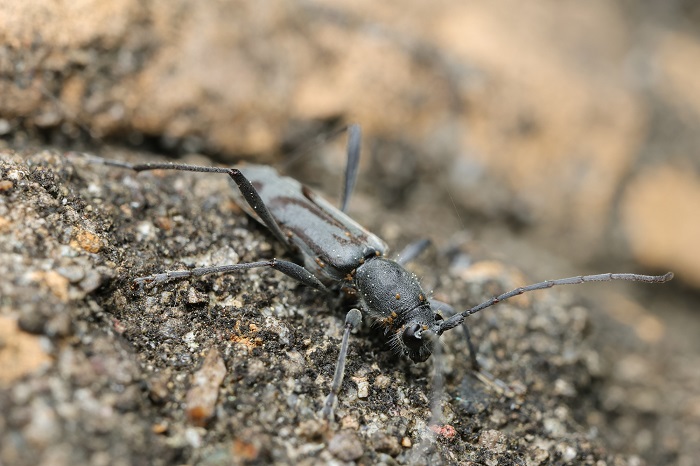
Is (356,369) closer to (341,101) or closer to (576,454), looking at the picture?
(576,454)

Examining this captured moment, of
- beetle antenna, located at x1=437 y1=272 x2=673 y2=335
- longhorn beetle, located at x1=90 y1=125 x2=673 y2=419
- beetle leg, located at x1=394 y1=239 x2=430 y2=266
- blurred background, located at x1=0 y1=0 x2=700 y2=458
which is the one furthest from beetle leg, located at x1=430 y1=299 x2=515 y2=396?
blurred background, located at x1=0 y1=0 x2=700 y2=458

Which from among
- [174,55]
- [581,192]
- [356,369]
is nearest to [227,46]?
[174,55]

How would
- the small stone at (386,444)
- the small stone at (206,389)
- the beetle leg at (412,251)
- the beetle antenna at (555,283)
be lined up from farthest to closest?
the beetle leg at (412,251)
the beetle antenna at (555,283)
the small stone at (386,444)
the small stone at (206,389)

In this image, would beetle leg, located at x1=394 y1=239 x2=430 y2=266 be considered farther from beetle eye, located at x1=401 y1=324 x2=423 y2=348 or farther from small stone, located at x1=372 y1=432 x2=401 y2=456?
small stone, located at x1=372 y1=432 x2=401 y2=456

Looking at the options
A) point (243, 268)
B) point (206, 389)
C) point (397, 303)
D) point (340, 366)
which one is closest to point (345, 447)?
point (340, 366)

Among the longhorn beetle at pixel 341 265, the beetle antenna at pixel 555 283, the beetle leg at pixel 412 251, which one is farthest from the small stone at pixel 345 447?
the beetle leg at pixel 412 251

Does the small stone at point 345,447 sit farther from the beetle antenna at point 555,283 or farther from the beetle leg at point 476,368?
the beetle leg at point 476,368
